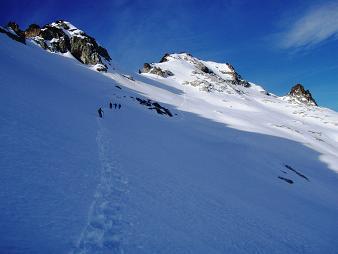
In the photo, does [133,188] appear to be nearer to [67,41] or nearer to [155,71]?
[67,41]

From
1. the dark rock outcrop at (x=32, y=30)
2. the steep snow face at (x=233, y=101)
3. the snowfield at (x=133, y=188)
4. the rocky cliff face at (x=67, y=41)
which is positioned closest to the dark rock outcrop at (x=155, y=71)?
the steep snow face at (x=233, y=101)

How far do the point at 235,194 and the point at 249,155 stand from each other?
1848 cm

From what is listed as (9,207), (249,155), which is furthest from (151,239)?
(249,155)

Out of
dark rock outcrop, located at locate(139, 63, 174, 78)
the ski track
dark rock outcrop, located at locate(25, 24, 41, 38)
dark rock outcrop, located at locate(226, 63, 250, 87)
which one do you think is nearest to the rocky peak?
dark rock outcrop, located at locate(226, 63, 250, 87)

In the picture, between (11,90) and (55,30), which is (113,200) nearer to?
(11,90)

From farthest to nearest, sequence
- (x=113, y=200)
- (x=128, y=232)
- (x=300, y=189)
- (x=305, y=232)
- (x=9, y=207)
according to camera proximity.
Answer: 1. (x=300, y=189)
2. (x=305, y=232)
3. (x=113, y=200)
4. (x=128, y=232)
5. (x=9, y=207)

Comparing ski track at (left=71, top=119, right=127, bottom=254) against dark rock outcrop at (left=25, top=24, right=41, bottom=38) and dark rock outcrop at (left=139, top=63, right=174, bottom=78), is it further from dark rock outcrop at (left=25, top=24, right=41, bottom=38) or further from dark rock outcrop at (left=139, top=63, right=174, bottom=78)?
dark rock outcrop at (left=139, top=63, right=174, bottom=78)

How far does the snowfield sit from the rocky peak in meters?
125

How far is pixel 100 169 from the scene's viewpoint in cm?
1669

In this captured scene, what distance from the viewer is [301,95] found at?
162625 mm

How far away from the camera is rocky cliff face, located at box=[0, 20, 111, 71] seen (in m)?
85.9

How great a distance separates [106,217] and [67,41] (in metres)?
89.5

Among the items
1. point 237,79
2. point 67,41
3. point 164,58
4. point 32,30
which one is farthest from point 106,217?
point 164,58

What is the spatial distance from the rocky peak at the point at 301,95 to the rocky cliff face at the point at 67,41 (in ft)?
337
